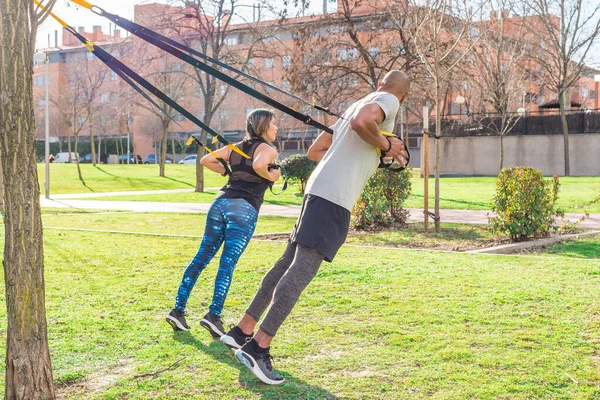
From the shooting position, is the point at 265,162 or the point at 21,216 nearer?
the point at 21,216

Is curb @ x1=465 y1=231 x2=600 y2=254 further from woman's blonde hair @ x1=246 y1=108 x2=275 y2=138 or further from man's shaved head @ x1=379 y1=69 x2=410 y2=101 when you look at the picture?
man's shaved head @ x1=379 y1=69 x2=410 y2=101

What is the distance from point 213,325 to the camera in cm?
500

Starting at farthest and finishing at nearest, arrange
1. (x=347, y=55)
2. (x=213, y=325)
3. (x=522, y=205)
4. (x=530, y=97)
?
(x=530, y=97) → (x=347, y=55) → (x=522, y=205) → (x=213, y=325)

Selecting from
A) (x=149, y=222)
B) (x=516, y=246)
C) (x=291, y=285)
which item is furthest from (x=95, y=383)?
(x=149, y=222)

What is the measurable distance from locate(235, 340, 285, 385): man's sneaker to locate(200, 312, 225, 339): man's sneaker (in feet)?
2.90

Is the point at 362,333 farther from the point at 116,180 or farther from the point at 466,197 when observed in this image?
the point at 116,180

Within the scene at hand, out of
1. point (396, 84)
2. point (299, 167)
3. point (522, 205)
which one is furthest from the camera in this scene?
point (299, 167)

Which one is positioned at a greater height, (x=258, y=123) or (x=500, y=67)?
(x=500, y=67)

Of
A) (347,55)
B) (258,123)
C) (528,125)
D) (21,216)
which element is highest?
(347,55)

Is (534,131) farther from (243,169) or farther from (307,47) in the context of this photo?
(243,169)

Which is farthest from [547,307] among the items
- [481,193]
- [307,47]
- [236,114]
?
[236,114]

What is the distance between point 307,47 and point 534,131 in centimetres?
1584

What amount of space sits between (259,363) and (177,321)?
126 cm

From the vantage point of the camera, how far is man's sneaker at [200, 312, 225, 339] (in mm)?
4992
